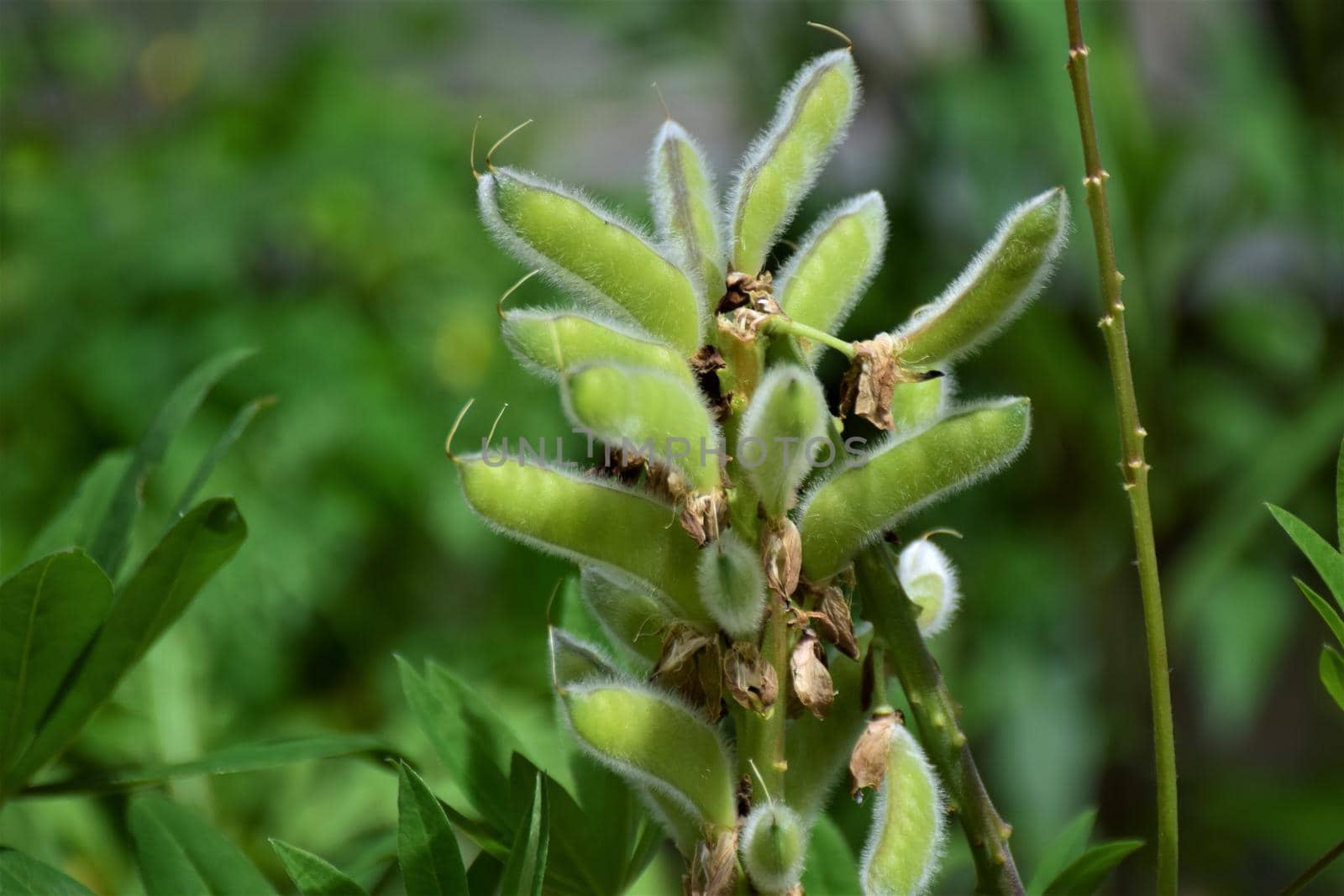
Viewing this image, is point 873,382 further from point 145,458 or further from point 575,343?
point 145,458

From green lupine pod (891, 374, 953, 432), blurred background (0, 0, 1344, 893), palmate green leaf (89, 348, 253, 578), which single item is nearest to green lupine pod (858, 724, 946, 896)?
green lupine pod (891, 374, 953, 432)

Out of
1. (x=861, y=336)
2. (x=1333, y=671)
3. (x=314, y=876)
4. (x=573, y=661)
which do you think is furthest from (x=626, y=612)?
(x=861, y=336)

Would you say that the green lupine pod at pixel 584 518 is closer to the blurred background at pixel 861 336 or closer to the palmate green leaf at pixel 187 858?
the palmate green leaf at pixel 187 858

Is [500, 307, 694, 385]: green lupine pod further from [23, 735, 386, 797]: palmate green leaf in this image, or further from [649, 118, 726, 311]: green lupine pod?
[23, 735, 386, 797]: palmate green leaf

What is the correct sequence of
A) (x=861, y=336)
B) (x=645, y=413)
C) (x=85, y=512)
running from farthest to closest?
(x=861, y=336), (x=85, y=512), (x=645, y=413)

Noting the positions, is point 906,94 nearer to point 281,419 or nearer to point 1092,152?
point 281,419

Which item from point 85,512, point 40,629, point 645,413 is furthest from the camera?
point 85,512

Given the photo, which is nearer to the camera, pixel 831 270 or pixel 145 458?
pixel 831 270
